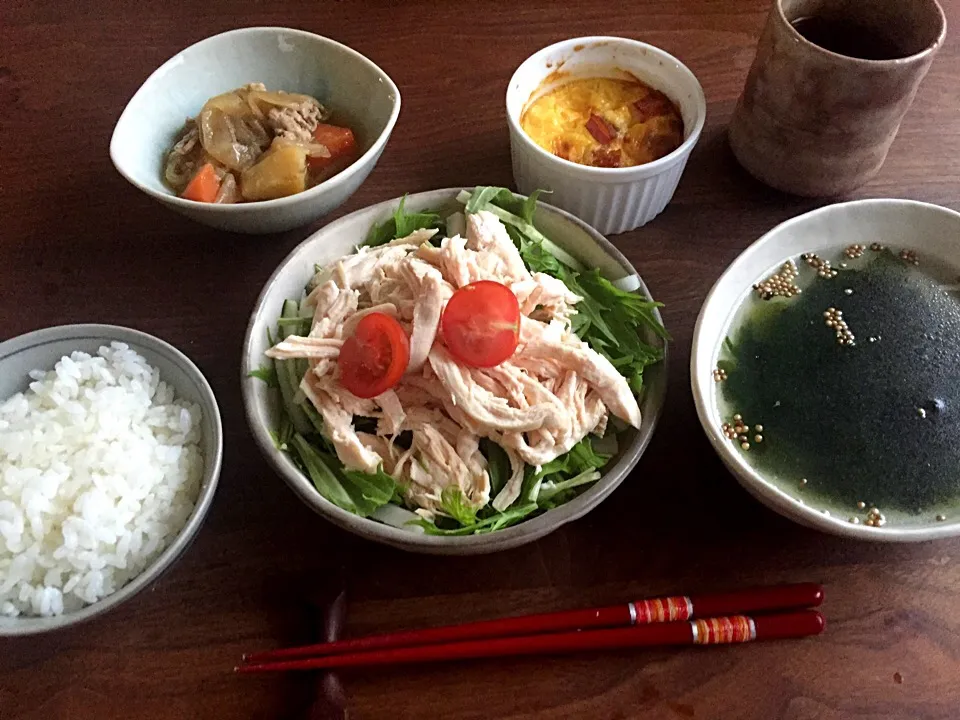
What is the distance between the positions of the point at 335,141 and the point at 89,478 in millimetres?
867

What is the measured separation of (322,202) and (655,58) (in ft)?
2.61

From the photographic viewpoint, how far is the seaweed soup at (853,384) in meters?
1.22

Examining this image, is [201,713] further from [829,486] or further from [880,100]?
[880,100]

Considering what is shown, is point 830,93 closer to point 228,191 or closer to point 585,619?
point 585,619

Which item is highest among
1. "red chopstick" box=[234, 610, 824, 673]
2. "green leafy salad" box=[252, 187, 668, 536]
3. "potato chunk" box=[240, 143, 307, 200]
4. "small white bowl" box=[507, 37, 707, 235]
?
"small white bowl" box=[507, 37, 707, 235]

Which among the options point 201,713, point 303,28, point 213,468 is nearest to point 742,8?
point 303,28

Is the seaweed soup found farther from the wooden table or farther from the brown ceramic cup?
the brown ceramic cup

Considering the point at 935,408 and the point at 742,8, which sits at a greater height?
the point at 742,8

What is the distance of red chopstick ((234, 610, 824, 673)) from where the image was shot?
1138mm

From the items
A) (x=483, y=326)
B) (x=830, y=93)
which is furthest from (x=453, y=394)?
(x=830, y=93)

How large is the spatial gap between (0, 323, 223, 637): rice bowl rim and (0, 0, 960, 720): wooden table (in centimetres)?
13

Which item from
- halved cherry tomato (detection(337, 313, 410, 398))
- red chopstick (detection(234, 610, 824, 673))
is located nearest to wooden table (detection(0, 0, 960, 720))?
red chopstick (detection(234, 610, 824, 673))

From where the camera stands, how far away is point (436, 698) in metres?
1.14

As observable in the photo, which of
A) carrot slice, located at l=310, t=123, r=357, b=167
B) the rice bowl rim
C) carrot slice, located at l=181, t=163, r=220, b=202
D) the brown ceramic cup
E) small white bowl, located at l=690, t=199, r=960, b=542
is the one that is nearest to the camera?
the rice bowl rim
